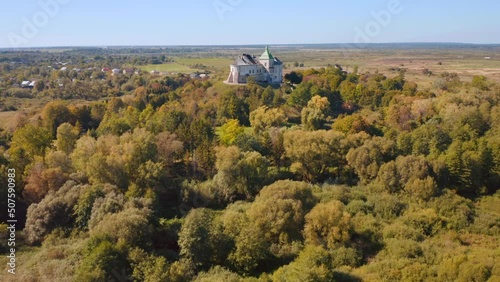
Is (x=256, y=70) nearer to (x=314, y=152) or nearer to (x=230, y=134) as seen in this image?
(x=230, y=134)

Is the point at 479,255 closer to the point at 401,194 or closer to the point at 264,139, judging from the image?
the point at 401,194

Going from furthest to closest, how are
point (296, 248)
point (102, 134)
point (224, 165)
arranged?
point (102, 134) < point (224, 165) < point (296, 248)

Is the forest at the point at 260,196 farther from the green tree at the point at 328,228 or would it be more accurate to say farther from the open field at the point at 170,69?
the open field at the point at 170,69

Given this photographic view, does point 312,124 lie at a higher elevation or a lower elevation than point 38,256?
higher

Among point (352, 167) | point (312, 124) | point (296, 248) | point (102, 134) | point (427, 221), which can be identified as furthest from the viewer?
point (312, 124)

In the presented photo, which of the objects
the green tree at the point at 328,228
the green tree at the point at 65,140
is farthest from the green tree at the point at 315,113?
the green tree at the point at 65,140

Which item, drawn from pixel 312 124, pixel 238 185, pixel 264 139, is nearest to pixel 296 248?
pixel 238 185

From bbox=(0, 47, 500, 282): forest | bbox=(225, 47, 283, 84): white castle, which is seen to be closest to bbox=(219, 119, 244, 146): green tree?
bbox=(0, 47, 500, 282): forest
